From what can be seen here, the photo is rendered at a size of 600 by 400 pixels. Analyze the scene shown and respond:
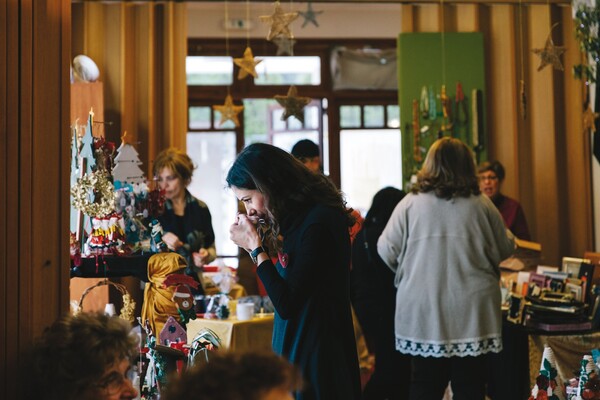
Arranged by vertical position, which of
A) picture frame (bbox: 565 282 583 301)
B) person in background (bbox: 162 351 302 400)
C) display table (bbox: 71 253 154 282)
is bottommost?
picture frame (bbox: 565 282 583 301)

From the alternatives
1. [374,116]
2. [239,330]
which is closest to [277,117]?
[374,116]

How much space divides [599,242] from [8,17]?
17.6ft

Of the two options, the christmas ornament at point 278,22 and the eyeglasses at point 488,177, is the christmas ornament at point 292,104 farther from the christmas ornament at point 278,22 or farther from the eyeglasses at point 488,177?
the eyeglasses at point 488,177

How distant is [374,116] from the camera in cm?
816

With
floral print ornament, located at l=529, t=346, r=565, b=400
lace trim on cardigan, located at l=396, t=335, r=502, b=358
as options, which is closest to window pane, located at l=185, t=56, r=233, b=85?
lace trim on cardigan, located at l=396, t=335, r=502, b=358

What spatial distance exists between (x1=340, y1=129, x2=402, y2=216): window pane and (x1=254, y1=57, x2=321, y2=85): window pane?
0.58 m

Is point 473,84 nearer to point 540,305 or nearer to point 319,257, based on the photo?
point 540,305

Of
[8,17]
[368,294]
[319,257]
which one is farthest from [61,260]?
[368,294]

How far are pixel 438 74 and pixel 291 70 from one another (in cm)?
198

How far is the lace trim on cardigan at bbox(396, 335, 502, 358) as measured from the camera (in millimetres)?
3725

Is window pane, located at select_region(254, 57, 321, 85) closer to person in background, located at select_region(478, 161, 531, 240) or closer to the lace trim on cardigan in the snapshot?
person in background, located at select_region(478, 161, 531, 240)

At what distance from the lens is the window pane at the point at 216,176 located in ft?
26.4

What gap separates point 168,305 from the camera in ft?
9.82

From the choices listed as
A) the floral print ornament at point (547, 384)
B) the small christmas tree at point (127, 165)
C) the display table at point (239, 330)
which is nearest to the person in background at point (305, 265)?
the floral print ornament at point (547, 384)
